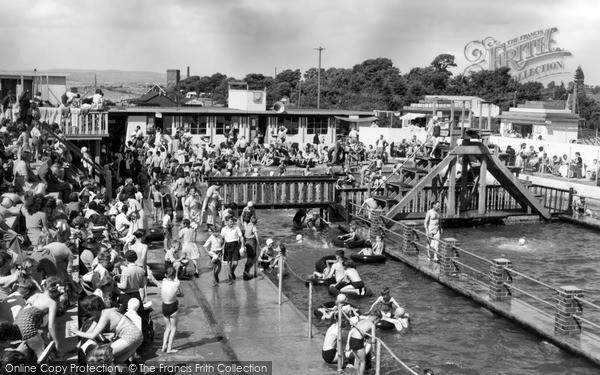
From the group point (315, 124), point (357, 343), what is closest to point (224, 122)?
point (315, 124)

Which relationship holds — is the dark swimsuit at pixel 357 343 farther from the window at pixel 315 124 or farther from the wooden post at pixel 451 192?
the window at pixel 315 124

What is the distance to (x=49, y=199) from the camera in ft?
51.9

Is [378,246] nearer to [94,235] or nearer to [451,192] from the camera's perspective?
[451,192]

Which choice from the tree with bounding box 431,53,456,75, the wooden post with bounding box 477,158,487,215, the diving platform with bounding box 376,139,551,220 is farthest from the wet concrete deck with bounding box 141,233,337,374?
the tree with bounding box 431,53,456,75

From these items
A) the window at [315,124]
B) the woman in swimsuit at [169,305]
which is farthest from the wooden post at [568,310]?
the window at [315,124]

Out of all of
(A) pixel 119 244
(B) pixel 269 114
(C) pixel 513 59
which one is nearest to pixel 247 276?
(A) pixel 119 244

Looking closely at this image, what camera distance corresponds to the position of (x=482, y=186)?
3100 cm

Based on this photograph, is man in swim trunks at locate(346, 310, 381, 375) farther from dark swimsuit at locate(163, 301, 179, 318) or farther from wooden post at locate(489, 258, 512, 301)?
wooden post at locate(489, 258, 512, 301)

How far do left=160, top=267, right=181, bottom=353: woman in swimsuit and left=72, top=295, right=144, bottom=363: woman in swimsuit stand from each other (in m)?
2.34

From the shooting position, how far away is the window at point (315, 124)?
5262cm

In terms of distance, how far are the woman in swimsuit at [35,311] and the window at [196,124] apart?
3810cm

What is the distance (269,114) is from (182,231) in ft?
107

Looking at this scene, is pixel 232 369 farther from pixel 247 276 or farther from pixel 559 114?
pixel 559 114

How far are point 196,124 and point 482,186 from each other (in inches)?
939
